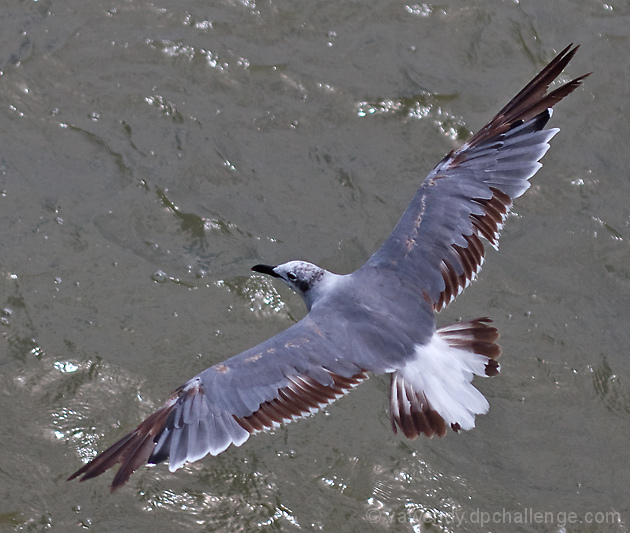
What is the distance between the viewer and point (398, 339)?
4781 millimetres

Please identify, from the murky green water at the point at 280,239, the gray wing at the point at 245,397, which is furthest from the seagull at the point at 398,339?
the murky green water at the point at 280,239

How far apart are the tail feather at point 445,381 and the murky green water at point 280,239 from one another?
1.59ft

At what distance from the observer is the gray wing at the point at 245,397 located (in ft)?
14.3

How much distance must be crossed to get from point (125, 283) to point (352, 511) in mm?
2111

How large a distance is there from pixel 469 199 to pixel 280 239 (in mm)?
1424

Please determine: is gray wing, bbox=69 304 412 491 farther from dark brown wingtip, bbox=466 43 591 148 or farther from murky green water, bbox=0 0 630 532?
dark brown wingtip, bbox=466 43 591 148

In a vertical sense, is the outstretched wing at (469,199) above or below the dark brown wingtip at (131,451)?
above

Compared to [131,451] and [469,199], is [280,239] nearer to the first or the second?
[469,199]

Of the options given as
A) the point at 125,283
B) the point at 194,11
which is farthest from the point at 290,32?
the point at 125,283

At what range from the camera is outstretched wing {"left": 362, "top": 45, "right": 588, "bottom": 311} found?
5.09 m

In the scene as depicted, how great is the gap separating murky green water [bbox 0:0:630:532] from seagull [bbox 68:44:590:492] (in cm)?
43

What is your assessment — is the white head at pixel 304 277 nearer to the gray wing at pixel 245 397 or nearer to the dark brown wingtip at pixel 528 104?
the gray wing at pixel 245 397

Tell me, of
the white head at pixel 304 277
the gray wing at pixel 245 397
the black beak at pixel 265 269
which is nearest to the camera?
the gray wing at pixel 245 397

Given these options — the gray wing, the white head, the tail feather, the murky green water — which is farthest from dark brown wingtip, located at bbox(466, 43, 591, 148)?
the gray wing
